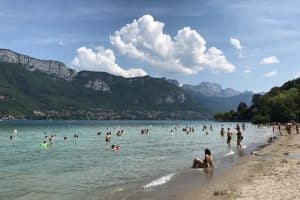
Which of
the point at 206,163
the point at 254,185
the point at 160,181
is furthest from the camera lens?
the point at 206,163

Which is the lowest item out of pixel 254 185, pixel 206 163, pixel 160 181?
pixel 160 181

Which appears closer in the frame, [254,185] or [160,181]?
[254,185]

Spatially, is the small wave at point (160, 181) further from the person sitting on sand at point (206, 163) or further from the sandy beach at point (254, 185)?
the person sitting on sand at point (206, 163)

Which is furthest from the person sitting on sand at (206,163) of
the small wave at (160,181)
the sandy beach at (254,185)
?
the small wave at (160,181)

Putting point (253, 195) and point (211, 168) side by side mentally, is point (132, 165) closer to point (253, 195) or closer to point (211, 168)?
point (211, 168)

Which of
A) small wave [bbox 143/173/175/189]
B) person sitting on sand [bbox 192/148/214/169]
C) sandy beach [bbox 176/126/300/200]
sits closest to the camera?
sandy beach [bbox 176/126/300/200]

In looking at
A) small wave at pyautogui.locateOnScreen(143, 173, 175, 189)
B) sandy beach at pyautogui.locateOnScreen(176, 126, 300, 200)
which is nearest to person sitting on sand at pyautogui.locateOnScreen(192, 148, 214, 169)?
sandy beach at pyautogui.locateOnScreen(176, 126, 300, 200)

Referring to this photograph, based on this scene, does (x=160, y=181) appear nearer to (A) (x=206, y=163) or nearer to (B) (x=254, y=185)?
(B) (x=254, y=185)

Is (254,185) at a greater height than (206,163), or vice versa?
(206,163)

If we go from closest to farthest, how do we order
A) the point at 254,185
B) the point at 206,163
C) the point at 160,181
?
the point at 254,185
the point at 160,181
the point at 206,163

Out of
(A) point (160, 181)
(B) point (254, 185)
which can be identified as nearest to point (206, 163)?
(A) point (160, 181)

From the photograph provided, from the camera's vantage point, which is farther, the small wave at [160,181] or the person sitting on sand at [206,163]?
the person sitting on sand at [206,163]

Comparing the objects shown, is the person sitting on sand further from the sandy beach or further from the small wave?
the small wave

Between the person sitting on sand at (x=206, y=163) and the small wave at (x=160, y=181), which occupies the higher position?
the person sitting on sand at (x=206, y=163)
